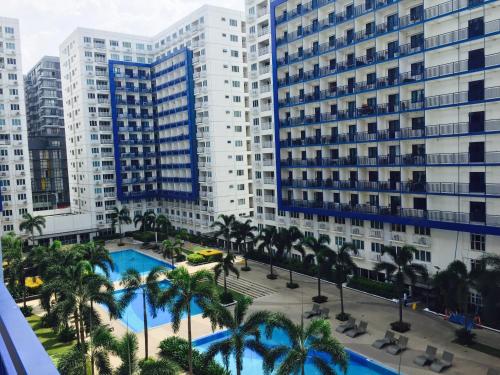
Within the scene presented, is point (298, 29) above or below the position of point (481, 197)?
above

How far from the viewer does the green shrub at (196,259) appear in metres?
52.2

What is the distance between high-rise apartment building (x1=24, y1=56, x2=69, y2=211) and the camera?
91.9 m

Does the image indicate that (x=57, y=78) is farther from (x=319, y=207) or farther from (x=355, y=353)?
(x=355, y=353)

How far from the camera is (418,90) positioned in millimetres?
36656

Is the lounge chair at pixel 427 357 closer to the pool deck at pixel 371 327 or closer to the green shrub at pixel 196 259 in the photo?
the pool deck at pixel 371 327

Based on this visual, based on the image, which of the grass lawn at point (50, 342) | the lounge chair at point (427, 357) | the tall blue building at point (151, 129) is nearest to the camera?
the lounge chair at point (427, 357)

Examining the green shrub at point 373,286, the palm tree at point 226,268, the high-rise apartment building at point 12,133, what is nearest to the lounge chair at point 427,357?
the green shrub at point 373,286

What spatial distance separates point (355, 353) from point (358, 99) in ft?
78.1

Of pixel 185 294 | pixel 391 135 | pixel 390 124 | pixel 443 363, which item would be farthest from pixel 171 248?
pixel 443 363

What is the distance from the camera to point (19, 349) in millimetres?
3820

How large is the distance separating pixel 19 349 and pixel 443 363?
26372mm

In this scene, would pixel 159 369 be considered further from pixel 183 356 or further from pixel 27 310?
pixel 27 310

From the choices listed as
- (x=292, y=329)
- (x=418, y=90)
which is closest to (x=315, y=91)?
(x=418, y=90)

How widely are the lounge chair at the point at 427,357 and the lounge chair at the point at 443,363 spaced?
0.27 meters
